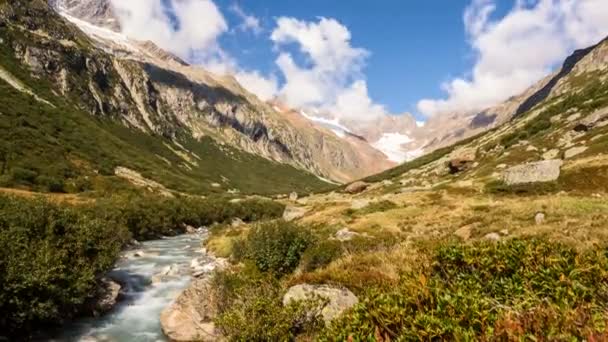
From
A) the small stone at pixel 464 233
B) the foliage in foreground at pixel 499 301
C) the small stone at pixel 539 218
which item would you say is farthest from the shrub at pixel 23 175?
the foliage in foreground at pixel 499 301

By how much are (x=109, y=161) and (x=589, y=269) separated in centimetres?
19777

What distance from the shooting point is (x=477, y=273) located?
10.5 meters

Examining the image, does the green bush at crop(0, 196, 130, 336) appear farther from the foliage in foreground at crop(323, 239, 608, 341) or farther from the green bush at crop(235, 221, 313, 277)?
the foliage in foreground at crop(323, 239, 608, 341)

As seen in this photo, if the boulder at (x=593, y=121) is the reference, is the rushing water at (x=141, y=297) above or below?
below

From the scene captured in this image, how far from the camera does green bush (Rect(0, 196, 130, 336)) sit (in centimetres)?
2295

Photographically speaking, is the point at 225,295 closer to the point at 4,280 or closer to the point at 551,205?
the point at 4,280

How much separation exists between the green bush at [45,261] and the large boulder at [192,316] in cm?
605

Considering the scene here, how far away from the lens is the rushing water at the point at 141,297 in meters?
26.1

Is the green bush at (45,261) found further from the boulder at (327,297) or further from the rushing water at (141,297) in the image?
the boulder at (327,297)

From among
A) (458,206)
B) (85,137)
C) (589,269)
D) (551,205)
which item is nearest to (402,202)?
(458,206)

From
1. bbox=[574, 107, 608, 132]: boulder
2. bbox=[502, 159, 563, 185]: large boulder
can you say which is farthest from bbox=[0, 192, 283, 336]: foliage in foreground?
bbox=[574, 107, 608, 132]: boulder

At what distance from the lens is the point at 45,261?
25438mm

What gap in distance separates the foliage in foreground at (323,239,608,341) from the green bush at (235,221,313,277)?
1854 cm

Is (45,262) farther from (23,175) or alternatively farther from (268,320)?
(23,175)
